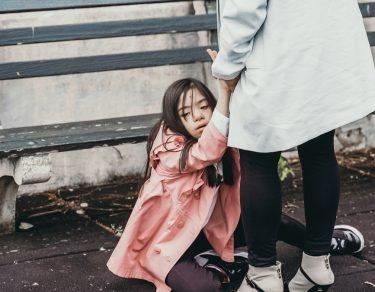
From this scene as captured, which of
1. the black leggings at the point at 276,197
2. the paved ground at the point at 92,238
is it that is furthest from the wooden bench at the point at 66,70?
the black leggings at the point at 276,197

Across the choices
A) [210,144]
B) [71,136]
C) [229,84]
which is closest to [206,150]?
[210,144]

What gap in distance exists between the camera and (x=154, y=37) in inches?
190

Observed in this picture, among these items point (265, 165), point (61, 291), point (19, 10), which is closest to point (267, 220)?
point (265, 165)

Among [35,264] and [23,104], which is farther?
[23,104]

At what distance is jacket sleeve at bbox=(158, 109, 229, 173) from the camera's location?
9.12ft

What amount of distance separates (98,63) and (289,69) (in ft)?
5.63

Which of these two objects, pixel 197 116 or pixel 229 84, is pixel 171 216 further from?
pixel 229 84

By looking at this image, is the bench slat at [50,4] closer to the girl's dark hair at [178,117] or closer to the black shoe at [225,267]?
the girl's dark hair at [178,117]

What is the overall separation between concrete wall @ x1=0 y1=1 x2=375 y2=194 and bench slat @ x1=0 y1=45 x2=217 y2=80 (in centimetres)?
61

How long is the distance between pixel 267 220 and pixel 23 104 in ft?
7.69

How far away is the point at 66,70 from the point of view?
13.0 ft

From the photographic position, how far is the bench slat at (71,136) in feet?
11.6

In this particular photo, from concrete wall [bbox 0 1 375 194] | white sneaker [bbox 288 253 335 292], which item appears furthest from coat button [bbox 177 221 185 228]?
concrete wall [bbox 0 1 375 194]

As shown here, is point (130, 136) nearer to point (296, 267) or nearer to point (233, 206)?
point (233, 206)
